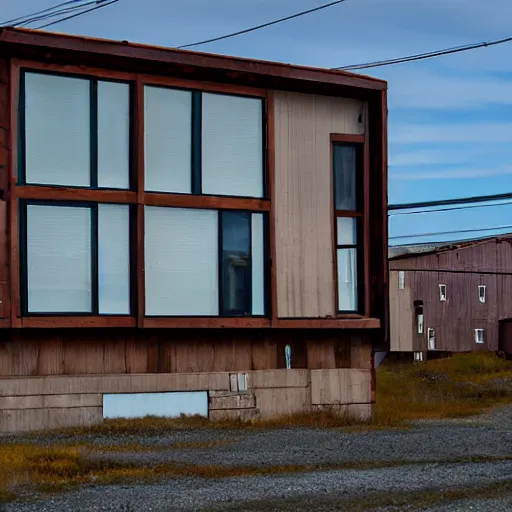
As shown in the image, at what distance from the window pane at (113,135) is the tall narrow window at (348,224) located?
4678 mm

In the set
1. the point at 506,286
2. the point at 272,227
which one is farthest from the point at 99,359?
the point at 506,286

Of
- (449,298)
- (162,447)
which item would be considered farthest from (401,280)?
(162,447)

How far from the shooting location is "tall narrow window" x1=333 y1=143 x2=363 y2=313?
22562 mm

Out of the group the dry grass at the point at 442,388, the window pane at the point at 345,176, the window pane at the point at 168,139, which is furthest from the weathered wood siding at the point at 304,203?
the dry grass at the point at 442,388

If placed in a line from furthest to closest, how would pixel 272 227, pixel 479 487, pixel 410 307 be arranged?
pixel 410 307, pixel 272 227, pixel 479 487

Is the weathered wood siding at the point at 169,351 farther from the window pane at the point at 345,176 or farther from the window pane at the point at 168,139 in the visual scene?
the window pane at the point at 168,139

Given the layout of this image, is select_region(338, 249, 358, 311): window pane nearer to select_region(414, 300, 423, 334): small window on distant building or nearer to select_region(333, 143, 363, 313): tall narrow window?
select_region(333, 143, 363, 313): tall narrow window

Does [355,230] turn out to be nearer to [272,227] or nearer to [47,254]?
[272,227]

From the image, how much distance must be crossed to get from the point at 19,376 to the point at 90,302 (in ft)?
6.09

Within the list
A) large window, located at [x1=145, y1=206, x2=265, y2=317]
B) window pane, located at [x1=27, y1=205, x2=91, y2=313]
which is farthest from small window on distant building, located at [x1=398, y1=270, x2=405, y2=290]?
window pane, located at [x1=27, y1=205, x2=91, y2=313]

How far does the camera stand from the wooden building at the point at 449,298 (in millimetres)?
59469

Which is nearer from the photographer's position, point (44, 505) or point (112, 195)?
point (44, 505)

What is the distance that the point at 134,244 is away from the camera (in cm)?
2023

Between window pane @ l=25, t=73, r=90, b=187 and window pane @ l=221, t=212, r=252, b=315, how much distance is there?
308cm
